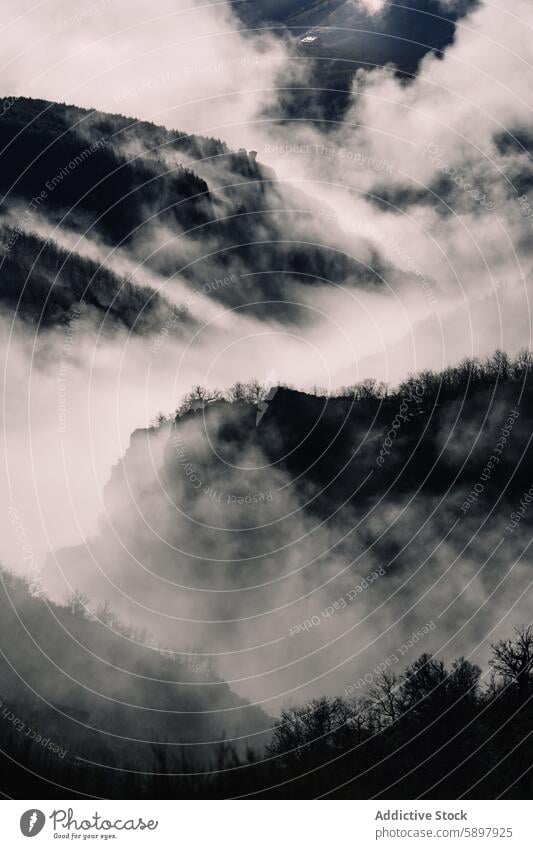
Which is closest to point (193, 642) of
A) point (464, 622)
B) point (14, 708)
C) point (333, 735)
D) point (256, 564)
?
point (256, 564)

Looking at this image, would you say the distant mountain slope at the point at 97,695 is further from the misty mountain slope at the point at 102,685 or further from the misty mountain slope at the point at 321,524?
the misty mountain slope at the point at 321,524

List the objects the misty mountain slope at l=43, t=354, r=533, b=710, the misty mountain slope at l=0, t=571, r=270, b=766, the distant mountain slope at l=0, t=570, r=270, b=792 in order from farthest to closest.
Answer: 1. the misty mountain slope at l=43, t=354, r=533, b=710
2. the misty mountain slope at l=0, t=571, r=270, b=766
3. the distant mountain slope at l=0, t=570, r=270, b=792

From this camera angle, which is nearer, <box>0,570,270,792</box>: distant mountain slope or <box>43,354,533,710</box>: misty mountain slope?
<box>0,570,270,792</box>: distant mountain slope

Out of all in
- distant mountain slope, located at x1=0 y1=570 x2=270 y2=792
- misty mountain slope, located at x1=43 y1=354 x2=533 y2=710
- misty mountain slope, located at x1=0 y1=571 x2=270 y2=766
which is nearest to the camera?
distant mountain slope, located at x1=0 y1=570 x2=270 y2=792

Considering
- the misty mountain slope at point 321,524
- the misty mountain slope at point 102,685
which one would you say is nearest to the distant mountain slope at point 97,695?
the misty mountain slope at point 102,685

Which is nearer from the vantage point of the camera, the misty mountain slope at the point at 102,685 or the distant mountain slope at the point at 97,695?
the distant mountain slope at the point at 97,695

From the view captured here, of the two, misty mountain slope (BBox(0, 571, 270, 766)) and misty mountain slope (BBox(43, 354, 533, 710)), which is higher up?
misty mountain slope (BBox(43, 354, 533, 710))

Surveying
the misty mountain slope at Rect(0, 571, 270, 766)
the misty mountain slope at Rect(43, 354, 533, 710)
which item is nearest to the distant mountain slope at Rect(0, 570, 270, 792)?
the misty mountain slope at Rect(0, 571, 270, 766)

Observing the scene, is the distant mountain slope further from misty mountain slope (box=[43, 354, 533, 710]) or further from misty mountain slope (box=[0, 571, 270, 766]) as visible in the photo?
misty mountain slope (box=[43, 354, 533, 710])

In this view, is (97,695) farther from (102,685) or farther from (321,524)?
(321,524)

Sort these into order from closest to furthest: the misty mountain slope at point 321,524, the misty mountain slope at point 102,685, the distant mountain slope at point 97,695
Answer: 1. the distant mountain slope at point 97,695
2. the misty mountain slope at point 102,685
3. the misty mountain slope at point 321,524
